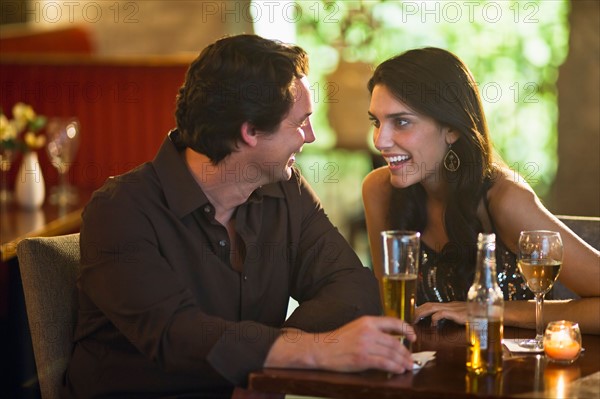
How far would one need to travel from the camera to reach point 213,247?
6.59ft

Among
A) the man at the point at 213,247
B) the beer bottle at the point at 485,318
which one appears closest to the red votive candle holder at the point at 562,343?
the beer bottle at the point at 485,318

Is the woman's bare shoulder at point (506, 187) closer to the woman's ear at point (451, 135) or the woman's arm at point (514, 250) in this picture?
the woman's arm at point (514, 250)

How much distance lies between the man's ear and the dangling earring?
22.2 inches

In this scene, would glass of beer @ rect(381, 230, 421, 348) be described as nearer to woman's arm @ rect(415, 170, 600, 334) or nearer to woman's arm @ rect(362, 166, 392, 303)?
woman's arm @ rect(415, 170, 600, 334)

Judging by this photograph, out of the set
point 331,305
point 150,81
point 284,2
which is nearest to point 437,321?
point 331,305

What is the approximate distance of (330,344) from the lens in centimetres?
163

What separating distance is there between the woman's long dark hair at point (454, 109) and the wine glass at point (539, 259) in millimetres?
582

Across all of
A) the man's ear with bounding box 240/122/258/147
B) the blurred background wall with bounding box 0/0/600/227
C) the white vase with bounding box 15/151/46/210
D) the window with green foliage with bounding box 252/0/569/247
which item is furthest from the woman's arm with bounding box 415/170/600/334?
the window with green foliage with bounding box 252/0/569/247

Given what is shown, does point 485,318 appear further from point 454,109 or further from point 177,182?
point 454,109

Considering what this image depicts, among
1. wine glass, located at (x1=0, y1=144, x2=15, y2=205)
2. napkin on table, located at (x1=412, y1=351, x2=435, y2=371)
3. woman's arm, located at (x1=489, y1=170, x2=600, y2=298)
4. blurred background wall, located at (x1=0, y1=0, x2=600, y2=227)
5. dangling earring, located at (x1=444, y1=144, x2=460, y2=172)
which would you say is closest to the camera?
napkin on table, located at (x1=412, y1=351, x2=435, y2=371)

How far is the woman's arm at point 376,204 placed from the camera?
8.38 feet

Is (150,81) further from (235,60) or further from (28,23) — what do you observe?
(235,60)

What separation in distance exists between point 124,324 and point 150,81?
328 centimetres

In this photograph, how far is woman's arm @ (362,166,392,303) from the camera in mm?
2553
